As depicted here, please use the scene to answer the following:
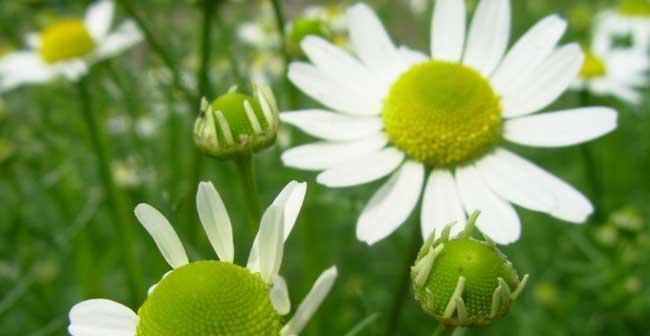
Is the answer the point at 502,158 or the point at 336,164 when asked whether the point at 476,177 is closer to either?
the point at 502,158

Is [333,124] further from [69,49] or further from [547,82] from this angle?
[69,49]

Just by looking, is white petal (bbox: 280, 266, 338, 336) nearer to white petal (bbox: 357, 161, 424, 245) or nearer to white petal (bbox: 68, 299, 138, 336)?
white petal (bbox: 68, 299, 138, 336)

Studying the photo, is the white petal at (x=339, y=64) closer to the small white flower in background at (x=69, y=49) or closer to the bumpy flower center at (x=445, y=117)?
the bumpy flower center at (x=445, y=117)

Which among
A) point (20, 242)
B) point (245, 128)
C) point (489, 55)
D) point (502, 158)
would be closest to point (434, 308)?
point (245, 128)

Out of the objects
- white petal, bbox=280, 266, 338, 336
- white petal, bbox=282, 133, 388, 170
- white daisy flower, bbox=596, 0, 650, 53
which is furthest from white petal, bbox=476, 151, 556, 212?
white daisy flower, bbox=596, 0, 650, 53

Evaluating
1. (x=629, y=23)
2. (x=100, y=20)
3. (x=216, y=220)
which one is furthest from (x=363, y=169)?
(x=629, y=23)
